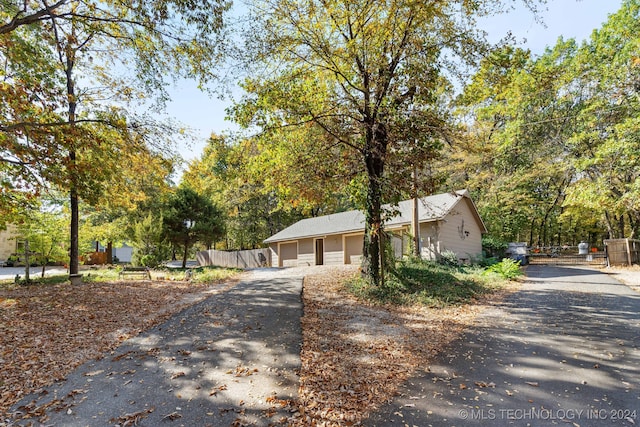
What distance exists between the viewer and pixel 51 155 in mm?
7473

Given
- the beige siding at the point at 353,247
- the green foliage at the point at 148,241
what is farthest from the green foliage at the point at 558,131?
the green foliage at the point at 148,241

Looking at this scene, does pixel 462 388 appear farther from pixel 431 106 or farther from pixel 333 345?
pixel 431 106

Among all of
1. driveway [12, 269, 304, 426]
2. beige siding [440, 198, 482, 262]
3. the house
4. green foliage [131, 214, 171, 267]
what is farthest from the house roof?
driveway [12, 269, 304, 426]

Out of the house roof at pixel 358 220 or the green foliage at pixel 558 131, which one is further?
the house roof at pixel 358 220

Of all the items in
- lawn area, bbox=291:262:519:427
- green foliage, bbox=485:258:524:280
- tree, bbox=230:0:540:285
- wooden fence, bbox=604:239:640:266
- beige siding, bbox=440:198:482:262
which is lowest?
lawn area, bbox=291:262:519:427

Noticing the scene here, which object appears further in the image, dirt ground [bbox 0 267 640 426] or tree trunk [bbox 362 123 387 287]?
tree trunk [bbox 362 123 387 287]

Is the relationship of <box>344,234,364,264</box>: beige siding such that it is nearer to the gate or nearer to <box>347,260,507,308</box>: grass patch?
<box>347,260,507,308</box>: grass patch

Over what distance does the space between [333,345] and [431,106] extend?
Result: 7.55 metres

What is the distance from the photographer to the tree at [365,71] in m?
8.04

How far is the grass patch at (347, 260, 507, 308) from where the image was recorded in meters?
8.77

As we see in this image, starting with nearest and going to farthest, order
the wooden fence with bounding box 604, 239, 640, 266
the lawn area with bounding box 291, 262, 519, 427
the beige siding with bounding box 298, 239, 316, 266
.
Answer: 1. the lawn area with bounding box 291, 262, 519, 427
2. the wooden fence with bounding box 604, 239, 640, 266
3. the beige siding with bounding box 298, 239, 316, 266

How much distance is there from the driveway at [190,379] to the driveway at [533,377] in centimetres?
149

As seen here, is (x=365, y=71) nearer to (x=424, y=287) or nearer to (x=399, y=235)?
(x=424, y=287)

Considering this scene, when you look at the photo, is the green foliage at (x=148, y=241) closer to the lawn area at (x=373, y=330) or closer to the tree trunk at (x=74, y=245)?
the tree trunk at (x=74, y=245)
